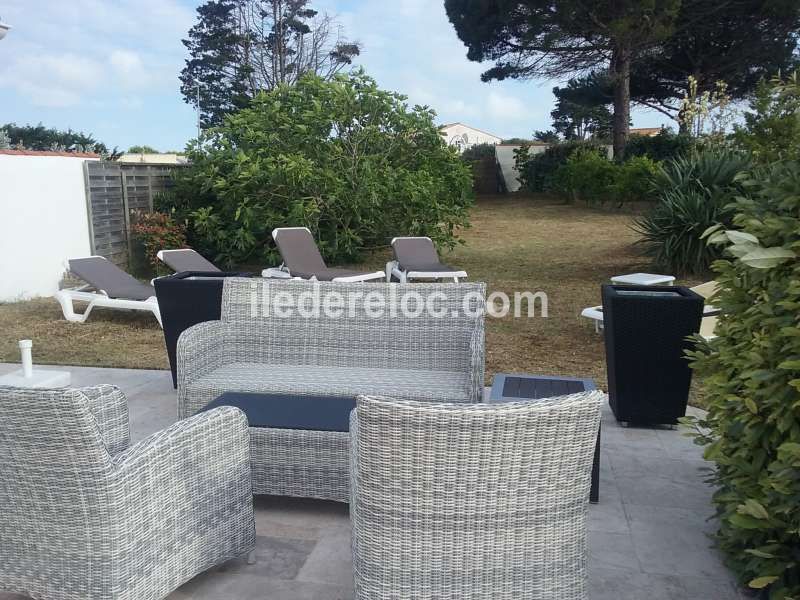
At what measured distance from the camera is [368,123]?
10.2 meters

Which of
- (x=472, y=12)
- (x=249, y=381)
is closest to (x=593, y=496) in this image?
(x=249, y=381)

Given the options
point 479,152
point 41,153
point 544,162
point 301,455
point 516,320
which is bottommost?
point 516,320

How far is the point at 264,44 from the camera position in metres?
29.1

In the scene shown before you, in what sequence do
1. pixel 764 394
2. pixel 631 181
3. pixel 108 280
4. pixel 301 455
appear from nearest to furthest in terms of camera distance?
pixel 764 394, pixel 301 455, pixel 108 280, pixel 631 181

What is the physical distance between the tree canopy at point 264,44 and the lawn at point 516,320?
1624 centimetres

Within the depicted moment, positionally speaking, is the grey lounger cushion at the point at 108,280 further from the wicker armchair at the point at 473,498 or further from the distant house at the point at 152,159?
the wicker armchair at the point at 473,498

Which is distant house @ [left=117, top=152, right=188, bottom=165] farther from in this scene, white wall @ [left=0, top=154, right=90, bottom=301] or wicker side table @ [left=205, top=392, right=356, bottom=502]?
wicker side table @ [left=205, top=392, right=356, bottom=502]

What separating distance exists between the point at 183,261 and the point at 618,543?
17.7 ft

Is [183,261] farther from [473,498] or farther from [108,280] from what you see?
[473,498]

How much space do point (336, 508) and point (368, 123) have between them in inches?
306

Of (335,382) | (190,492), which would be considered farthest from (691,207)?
(190,492)

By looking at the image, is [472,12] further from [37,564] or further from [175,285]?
[37,564]

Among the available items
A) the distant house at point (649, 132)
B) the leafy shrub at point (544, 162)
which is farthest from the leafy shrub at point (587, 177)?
the distant house at point (649, 132)

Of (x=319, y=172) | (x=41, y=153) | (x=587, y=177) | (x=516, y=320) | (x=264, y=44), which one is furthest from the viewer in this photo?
(x=264, y=44)
